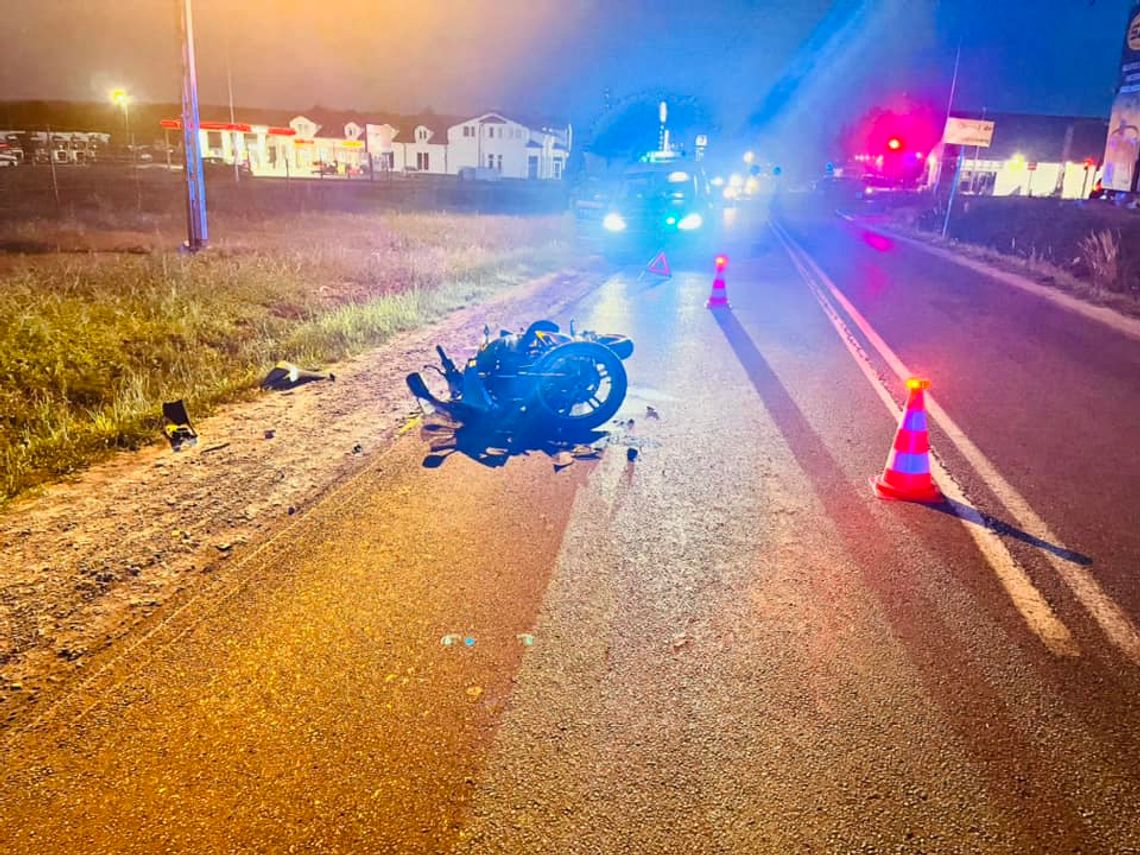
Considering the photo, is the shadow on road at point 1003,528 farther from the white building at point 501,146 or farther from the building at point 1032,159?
the white building at point 501,146

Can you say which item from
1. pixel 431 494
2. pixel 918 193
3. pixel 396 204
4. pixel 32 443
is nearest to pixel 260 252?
pixel 32 443

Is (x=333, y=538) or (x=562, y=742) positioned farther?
(x=333, y=538)

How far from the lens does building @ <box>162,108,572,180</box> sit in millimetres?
83312

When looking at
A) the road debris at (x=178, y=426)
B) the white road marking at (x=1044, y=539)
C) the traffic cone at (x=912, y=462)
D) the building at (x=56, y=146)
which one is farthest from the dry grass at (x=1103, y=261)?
the building at (x=56, y=146)

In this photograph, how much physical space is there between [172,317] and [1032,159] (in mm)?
75607

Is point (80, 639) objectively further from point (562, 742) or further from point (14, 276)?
point (14, 276)

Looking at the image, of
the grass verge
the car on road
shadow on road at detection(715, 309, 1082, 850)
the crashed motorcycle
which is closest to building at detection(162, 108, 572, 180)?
the car on road

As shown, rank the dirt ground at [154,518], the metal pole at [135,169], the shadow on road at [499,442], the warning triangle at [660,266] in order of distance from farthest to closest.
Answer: the metal pole at [135,169] < the warning triangle at [660,266] < the shadow on road at [499,442] < the dirt ground at [154,518]

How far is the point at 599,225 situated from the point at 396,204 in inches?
727

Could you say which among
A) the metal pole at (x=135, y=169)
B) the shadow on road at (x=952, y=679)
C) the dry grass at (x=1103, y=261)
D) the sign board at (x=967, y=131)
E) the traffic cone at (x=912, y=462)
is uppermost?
the sign board at (x=967, y=131)

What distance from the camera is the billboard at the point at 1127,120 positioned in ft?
127

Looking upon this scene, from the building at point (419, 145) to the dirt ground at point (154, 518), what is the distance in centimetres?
7910

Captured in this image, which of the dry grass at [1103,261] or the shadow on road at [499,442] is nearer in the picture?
the shadow on road at [499,442]

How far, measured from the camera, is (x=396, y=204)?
38.8 m
